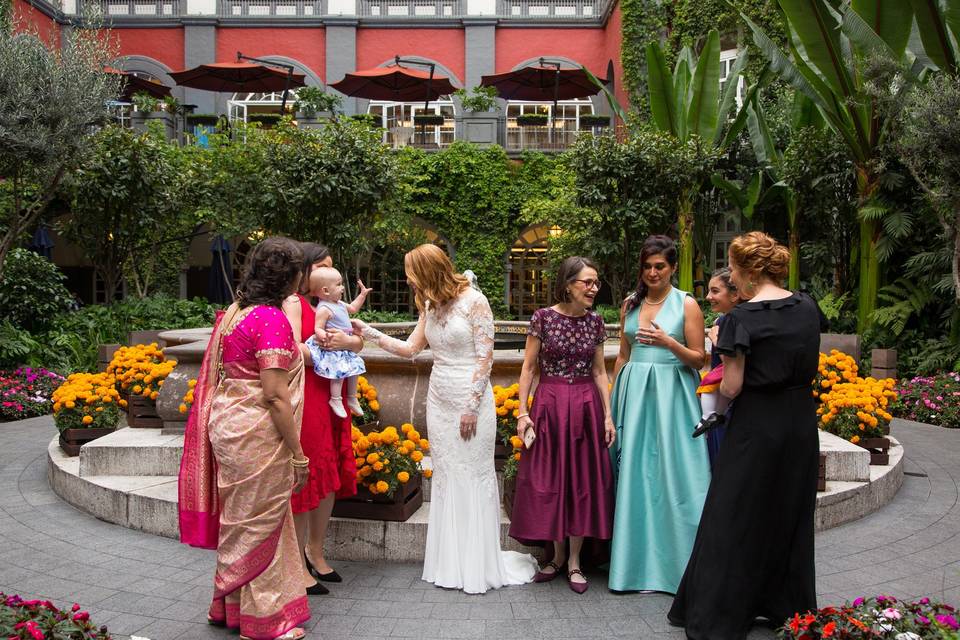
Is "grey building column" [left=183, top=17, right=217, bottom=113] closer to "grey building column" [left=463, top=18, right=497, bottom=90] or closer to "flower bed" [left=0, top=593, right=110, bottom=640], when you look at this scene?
"grey building column" [left=463, top=18, right=497, bottom=90]

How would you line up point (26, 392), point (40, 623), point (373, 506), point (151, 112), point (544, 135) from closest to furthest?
point (40, 623), point (373, 506), point (26, 392), point (151, 112), point (544, 135)

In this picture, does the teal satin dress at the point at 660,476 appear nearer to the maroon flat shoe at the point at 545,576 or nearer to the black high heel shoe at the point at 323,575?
the maroon flat shoe at the point at 545,576

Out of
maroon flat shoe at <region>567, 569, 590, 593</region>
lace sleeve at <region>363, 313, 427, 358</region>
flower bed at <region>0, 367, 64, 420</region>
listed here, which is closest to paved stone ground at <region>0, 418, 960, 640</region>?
maroon flat shoe at <region>567, 569, 590, 593</region>

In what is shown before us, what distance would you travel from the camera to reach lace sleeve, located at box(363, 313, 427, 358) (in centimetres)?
379

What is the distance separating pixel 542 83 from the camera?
19781mm

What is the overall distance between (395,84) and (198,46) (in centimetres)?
824

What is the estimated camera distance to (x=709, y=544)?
3.12 metres

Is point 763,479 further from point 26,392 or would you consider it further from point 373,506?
point 26,392

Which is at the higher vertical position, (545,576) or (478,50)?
(478,50)

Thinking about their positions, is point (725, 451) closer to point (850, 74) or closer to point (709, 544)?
point (709, 544)

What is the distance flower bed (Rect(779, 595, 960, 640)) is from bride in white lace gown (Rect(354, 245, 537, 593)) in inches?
59.2

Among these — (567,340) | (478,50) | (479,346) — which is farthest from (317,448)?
(478,50)

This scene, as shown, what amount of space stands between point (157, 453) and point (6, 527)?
1025 mm

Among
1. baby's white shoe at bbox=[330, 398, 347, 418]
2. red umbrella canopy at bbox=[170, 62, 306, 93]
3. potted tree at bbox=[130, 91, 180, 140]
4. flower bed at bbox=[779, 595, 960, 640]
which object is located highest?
red umbrella canopy at bbox=[170, 62, 306, 93]
